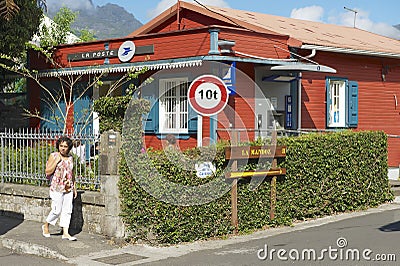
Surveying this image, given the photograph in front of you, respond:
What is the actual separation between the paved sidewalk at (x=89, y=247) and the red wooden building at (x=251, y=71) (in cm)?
540

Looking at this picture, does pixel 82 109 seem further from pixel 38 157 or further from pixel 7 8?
pixel 38 157

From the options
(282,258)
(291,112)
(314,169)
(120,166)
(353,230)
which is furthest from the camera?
(291,112)

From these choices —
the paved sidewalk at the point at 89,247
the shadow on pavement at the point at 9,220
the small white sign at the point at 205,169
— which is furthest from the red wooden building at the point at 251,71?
the paved sidewalk at the point at 89,247

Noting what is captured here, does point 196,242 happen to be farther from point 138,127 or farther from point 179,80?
point 179,80

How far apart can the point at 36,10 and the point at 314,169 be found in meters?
10.0

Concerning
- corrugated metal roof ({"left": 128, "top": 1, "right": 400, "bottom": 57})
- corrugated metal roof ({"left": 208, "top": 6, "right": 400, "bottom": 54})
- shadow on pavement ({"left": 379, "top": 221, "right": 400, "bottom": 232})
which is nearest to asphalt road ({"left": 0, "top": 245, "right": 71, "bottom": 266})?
shadow on pavement ({"left": 379, "top": 221, "right": 400, "bottom": 232})

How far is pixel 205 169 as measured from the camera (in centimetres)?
1057

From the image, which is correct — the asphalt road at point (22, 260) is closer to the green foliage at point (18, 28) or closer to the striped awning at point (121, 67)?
the striped awning at point (121, 67)

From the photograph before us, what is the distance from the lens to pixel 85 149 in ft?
38.1

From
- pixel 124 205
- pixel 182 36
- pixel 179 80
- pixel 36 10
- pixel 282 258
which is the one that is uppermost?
pixel 36 10

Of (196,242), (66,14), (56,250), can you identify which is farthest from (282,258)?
(66,14)

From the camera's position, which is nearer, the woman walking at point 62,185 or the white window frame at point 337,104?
the woman walking at point 62,185

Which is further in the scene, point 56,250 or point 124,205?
point 124,205

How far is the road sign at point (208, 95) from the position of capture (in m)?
13.8
